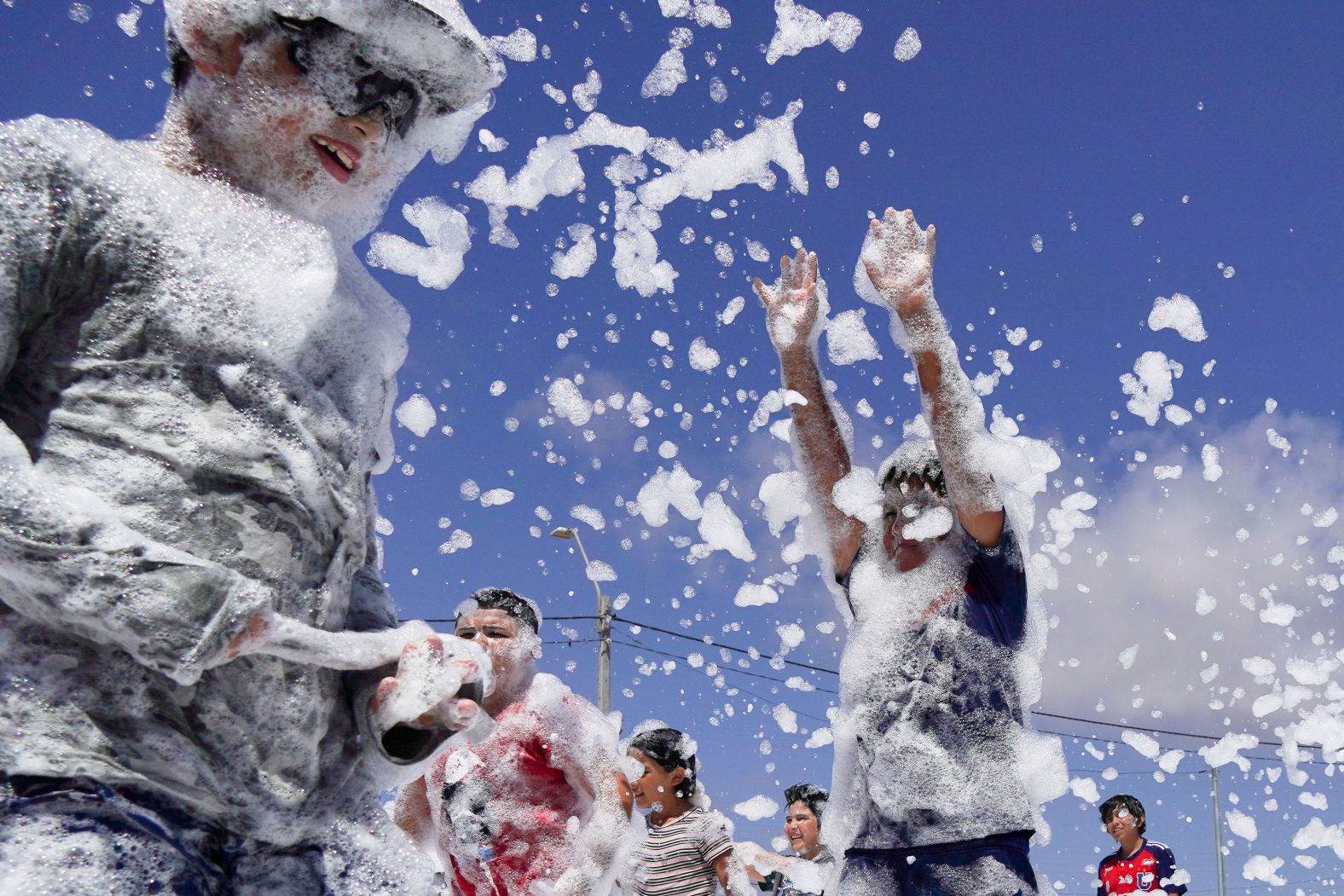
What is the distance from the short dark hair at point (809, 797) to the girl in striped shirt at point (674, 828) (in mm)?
1294

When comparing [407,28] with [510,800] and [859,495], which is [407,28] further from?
[510,800]

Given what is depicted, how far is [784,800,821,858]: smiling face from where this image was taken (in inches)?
264

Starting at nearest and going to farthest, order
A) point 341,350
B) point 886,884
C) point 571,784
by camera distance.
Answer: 1. point 341,350
2. point 886,884
3. point 571,784

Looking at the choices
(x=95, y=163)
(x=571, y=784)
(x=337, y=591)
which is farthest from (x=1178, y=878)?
(x=95, y=163)

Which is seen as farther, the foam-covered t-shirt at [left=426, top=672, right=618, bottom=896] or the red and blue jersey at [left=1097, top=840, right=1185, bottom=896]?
the red and blue jersey at [left=1097, top=840, right=1185, bottom=896]

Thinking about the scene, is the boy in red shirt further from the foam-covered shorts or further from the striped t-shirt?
the foam-covered shorts

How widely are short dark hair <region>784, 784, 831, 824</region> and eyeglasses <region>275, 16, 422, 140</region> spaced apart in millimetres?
5831

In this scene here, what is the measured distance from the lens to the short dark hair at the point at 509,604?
4.98 metres

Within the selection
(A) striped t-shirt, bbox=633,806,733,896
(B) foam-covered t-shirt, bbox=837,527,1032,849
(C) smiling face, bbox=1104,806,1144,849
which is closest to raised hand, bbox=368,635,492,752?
(B) foam-covered t-shirt, bbox=837,527,1032,849

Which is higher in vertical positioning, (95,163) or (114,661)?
(95,163)

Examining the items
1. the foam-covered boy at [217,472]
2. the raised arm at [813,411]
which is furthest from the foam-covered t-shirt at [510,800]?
the foam-covered boy at [217,472]

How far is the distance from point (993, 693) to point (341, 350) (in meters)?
2.26

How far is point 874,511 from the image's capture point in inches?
146

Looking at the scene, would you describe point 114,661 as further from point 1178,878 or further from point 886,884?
point 1178,878
